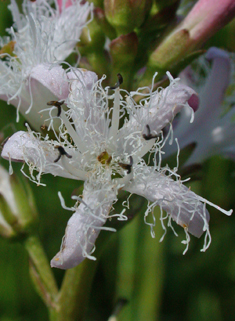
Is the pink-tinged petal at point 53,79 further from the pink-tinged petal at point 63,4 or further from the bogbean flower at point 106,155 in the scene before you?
the pink-tinged petal at point 63,4

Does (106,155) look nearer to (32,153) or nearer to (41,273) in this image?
(32,153)

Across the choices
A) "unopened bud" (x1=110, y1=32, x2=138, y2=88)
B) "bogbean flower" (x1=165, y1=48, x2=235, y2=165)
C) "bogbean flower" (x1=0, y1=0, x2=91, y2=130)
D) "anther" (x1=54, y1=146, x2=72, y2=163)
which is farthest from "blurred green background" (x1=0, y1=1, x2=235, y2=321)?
"anther" (x1=54, y1=146, x2=72, y2=163)

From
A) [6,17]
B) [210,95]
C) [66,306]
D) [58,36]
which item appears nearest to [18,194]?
[66,306]

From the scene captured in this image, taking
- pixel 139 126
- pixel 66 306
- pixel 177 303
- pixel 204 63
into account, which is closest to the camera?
pixel 139 126

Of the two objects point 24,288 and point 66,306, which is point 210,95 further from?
point 24,288

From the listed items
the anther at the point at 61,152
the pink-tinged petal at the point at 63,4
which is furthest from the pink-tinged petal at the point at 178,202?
the pink-tinged petal at the point at 63,4

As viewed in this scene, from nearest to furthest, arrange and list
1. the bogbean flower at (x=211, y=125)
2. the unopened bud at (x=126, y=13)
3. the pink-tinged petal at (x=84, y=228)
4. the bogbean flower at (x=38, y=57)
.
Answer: the pink-tinged petal at (x=84, y=228)
the bogbean flower at (x=38, y=57)
the unopened bud at (x=126, y=13)
the bogbean flower at (x=211, y=125)

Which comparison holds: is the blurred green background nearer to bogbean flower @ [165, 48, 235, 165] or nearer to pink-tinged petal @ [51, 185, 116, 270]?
bogbean flower @ [165, 48, 235, 165]

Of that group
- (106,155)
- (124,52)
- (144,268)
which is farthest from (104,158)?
(144,268)
